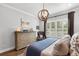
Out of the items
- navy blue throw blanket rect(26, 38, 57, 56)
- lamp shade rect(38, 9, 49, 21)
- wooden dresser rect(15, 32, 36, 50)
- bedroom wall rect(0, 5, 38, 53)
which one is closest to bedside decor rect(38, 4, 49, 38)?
lamp shade rect(38, 9, 49, 21)

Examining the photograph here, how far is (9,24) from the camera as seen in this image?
1.84 m

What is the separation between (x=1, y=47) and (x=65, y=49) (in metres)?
1.21

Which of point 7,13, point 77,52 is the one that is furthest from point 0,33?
point 77,52

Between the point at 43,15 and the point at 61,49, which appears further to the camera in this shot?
the point at 43,15

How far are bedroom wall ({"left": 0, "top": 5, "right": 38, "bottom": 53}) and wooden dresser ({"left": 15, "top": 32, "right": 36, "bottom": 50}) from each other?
0.29 feet

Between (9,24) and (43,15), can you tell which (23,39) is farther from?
(43,15)

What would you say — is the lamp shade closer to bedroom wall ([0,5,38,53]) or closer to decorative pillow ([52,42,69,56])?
bedroom wall ([0,5,38,53])

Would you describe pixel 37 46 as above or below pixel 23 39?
below

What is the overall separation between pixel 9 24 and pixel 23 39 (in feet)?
1.46

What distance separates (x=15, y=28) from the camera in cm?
182

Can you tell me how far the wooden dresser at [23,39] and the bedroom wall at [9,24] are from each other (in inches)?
3.5

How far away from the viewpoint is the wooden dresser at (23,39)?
1930 mm

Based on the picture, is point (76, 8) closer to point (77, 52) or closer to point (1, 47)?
point (77, 52)

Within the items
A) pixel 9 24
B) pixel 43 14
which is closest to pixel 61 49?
pixel 43 14
